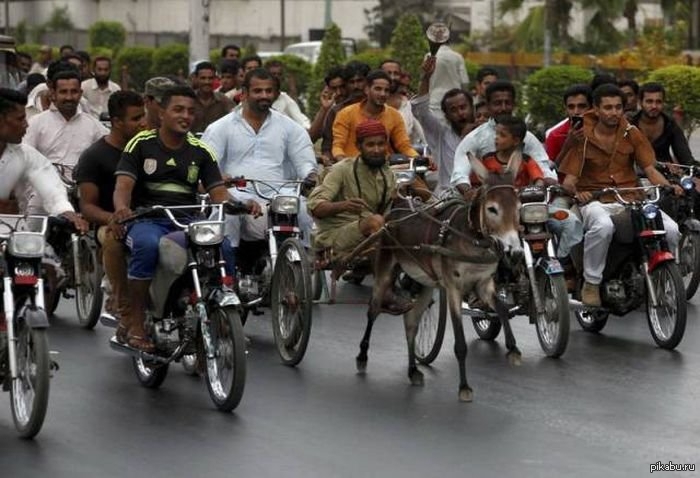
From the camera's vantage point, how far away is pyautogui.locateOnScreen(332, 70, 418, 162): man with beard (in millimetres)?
14797

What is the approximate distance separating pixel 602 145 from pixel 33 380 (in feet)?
17.6

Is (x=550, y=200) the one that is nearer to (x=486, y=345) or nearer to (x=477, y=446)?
(x=486, y=345)

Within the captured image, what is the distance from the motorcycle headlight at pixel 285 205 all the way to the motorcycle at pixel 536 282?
1.37 metres

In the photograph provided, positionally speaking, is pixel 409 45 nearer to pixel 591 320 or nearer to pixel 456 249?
pixel 591 320

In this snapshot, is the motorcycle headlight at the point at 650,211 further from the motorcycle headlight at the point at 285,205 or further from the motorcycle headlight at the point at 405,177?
the motorcycle headlight at the point at 285,205

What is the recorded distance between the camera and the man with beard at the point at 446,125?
15867 mm

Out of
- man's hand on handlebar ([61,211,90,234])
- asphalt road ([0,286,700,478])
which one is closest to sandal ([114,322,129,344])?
asphalt road ([0,286,700,478])

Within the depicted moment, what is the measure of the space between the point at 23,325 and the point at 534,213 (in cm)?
399

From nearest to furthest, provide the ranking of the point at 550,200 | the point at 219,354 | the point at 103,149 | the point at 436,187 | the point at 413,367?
1. the point at 219,354
2. the point at 413,367
3. the point at 103,149
4. the point at 550,200
5. the point at 436,187

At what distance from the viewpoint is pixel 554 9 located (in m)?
51.6

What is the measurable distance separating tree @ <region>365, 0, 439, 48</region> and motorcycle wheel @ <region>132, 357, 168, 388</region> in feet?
184

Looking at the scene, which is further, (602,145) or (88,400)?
(602,145)

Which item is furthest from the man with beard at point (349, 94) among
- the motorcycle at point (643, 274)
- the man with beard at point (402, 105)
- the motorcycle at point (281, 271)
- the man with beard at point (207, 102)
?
the motorcycle at point (643, 274)

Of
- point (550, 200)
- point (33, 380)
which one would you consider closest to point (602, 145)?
point (550, 200)
